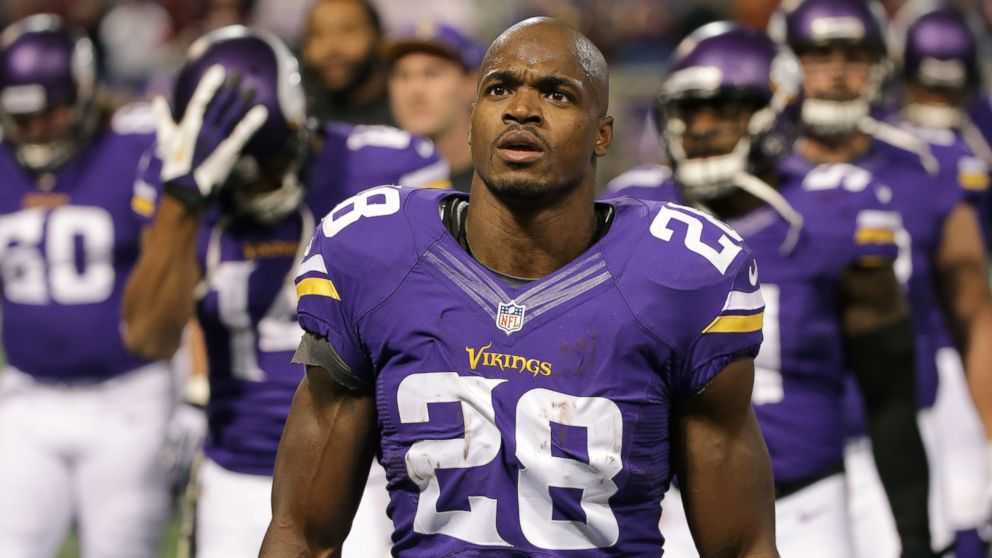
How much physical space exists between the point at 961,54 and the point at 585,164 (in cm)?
449

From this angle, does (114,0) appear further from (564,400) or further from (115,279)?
(564,400)

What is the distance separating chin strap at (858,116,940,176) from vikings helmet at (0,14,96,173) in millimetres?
2549

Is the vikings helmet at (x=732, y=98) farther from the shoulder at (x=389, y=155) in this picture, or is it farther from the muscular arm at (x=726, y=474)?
the muscular arm at (x=726, y=474)

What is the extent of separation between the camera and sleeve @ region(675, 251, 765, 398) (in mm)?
2730

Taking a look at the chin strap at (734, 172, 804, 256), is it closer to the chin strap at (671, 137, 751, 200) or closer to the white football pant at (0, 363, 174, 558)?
the chin strap at (671, 137, 751, 200)

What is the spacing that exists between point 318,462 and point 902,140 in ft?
10.6

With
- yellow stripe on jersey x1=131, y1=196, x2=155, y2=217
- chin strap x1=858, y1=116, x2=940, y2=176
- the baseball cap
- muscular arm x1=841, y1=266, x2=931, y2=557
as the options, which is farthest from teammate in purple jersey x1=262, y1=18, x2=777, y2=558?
the baseball cap

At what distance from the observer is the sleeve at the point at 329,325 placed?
111 inches

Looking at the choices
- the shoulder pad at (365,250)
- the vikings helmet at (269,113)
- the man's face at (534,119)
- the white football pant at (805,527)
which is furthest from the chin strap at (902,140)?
the shoulder pad at (365,250)

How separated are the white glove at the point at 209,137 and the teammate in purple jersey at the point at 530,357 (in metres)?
1.29

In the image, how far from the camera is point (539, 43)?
9.20ft

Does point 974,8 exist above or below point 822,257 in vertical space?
below

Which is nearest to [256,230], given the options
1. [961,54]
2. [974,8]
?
[961,54]

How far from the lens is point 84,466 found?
18.1 ft
